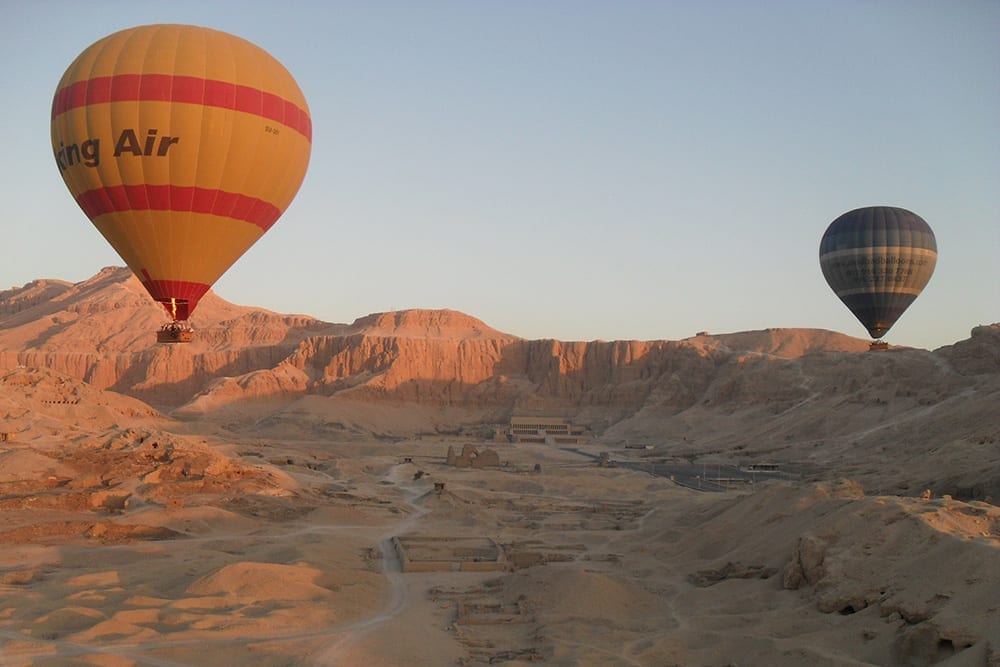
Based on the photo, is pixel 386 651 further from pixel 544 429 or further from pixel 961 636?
pixel 544 429

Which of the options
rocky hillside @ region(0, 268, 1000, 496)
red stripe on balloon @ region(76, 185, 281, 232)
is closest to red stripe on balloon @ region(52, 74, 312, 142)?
red stripe on balloon @ region(76, 185, 281, 232)

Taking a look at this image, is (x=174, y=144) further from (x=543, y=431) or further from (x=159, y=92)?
(x=543, y=431)

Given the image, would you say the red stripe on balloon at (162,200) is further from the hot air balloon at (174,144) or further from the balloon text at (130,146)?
the balloon text at (130,146)

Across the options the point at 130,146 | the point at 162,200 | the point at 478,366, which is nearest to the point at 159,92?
the point at 130,146

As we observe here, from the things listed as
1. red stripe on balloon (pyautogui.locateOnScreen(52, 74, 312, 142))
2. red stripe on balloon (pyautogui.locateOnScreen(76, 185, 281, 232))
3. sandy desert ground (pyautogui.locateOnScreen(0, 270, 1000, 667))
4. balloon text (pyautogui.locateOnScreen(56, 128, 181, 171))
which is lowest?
sandy desert ground (pyautogui.locateOnScreen(0, 270, 1000, 667))

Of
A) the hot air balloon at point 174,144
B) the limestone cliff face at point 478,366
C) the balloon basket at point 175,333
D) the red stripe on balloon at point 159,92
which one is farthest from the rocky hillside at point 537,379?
the red stripe on balloon at point 159,92

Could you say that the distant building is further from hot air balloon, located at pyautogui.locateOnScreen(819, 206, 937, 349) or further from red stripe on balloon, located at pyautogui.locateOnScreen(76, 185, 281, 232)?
red stripe on balloon, located at pyautogui.locateOnScreen(76, 185, 281, 232)
